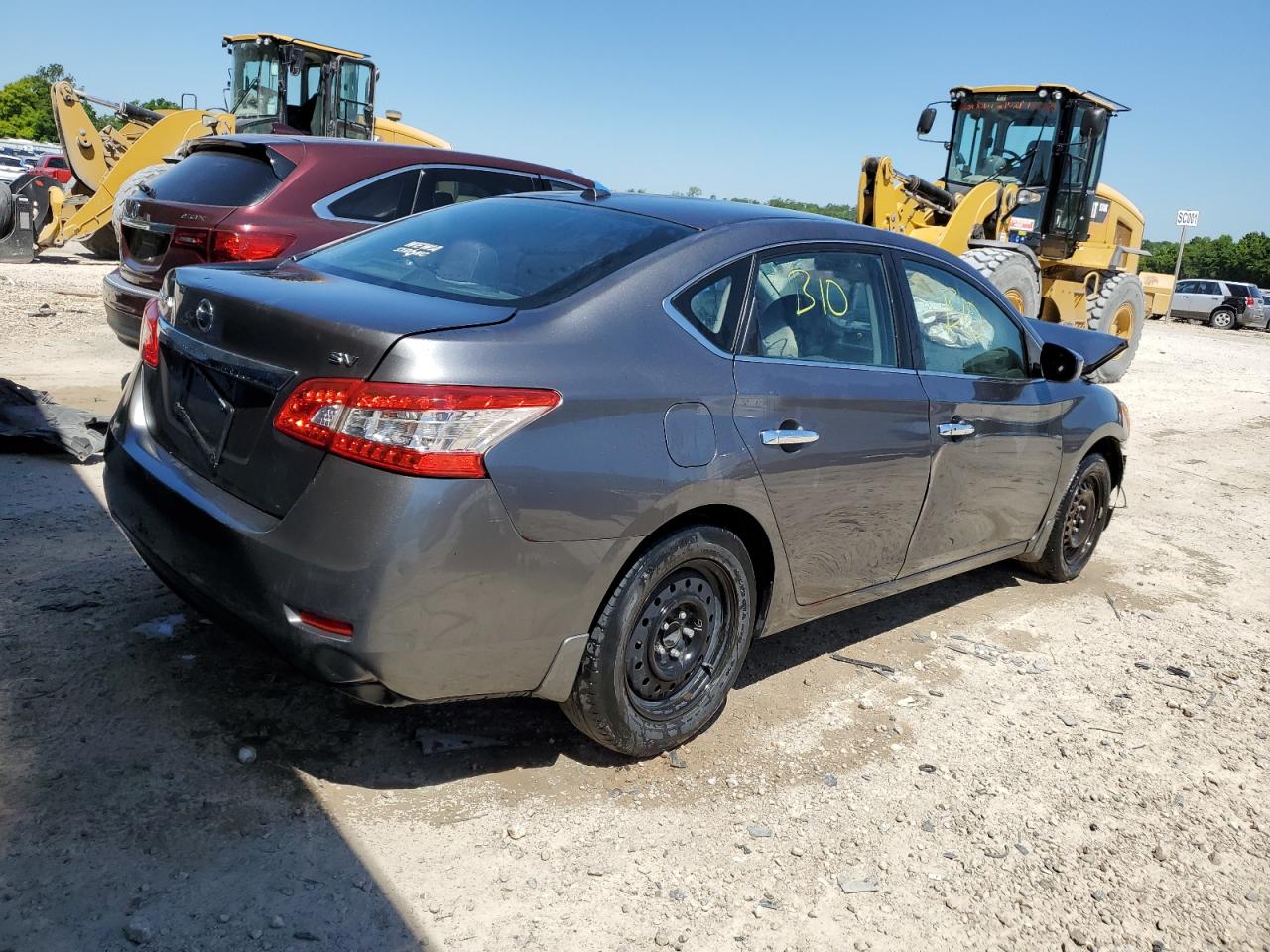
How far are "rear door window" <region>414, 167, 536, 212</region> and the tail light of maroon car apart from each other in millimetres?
1013

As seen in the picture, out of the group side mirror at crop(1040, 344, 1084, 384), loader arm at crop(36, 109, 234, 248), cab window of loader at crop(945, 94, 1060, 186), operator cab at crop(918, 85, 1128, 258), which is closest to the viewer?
side mirror at crop(1040, 344, 1084, 384)

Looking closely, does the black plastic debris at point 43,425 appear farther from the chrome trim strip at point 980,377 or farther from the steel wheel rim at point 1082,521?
the steel wheel rim at point 1082,521

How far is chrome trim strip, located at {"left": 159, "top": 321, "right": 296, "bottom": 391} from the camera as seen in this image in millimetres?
2781

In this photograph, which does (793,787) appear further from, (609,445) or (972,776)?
(609,445)

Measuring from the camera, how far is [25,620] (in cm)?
373

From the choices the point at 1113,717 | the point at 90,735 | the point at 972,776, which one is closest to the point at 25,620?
the point at 90,735

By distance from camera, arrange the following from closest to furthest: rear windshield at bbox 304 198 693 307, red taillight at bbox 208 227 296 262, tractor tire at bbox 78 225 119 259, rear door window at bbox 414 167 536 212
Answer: rear windshield at bbox 304 198 693 307 → red taillight at bbox 208 227 296 262 → rear door window at bbox 414 167 536 212 → tractor tire at bbox 78 225 119 259

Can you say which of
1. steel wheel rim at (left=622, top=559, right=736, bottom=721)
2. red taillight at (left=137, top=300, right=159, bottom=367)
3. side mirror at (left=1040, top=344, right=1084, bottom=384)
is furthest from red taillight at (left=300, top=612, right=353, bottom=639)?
side mirror at (left=1040, top=344, right=1084, bottom=384)

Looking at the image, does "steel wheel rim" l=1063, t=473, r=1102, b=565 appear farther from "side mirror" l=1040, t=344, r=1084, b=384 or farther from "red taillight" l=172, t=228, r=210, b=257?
"red taillight" l=172, t=228, r=210, b=257

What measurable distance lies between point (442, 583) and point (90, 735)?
4.23 ft

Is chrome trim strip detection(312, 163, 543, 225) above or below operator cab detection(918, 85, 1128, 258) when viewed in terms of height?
below

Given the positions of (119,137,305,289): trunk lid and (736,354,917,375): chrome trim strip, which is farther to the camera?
(119,137,305,289): trunk lid

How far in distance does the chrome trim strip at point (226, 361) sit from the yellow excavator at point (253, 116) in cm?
1206

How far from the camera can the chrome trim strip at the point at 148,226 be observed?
6336 mm
